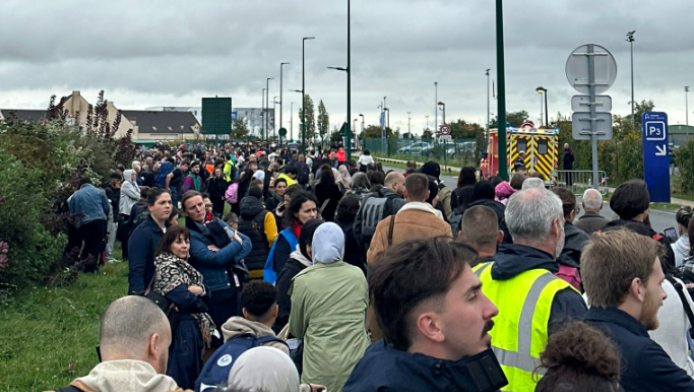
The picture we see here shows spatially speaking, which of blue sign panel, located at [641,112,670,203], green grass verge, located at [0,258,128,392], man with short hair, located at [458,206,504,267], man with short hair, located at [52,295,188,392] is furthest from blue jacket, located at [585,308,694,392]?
blue sign panel, located at [641,112,670,203]

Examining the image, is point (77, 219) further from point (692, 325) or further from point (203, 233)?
point (692, 325)

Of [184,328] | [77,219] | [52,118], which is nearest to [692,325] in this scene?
[184,328]

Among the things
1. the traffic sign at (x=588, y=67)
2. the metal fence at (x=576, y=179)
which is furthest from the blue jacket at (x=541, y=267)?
the metal fence at (x=576, y=179)

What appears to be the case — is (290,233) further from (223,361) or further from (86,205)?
(86,205)

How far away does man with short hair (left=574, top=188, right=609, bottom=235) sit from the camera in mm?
7844

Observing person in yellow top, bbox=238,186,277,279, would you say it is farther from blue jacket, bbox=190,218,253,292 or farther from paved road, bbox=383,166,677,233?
paved road, bbox=383,166,677,233

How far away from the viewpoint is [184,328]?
667 centimetres

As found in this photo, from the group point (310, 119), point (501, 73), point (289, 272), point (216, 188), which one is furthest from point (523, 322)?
point (310, 119)

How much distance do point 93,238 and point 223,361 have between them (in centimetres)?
1093

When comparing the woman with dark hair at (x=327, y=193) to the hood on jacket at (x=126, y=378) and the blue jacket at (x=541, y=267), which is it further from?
the hood on jacket at (x=126, y=378)

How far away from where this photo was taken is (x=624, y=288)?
356 cm

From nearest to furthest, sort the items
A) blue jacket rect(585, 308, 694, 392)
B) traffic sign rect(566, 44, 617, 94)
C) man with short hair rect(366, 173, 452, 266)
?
blue jacket rect(585, 308, 694, 392)
man with short hair rect(366, 173, 452, 266)
traffic sign rect(566, 44, 617, 94)

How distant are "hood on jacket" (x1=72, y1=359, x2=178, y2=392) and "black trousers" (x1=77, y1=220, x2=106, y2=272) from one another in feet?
37.0

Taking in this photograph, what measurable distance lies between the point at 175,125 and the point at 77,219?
514 ft
